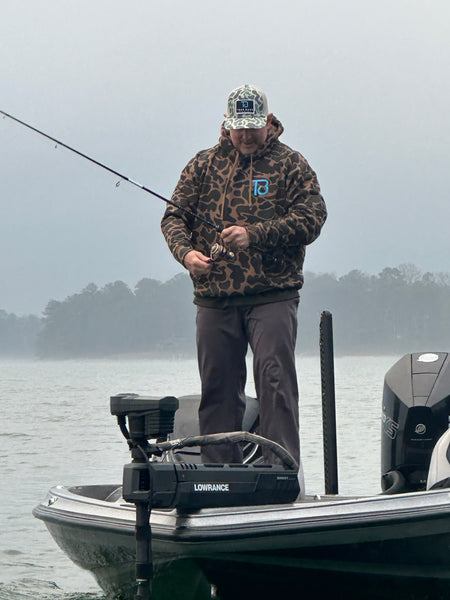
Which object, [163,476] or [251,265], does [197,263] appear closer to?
[251,265]

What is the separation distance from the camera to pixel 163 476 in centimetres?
313

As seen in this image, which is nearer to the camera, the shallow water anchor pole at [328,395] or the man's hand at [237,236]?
the man's hand at [237,236]

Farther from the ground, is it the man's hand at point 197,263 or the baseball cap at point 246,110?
the baseball cap at point 246,110

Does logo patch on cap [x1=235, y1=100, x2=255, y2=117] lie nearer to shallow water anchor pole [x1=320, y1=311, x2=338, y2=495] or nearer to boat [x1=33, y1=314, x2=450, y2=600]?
shallow water anchor pole [x1=320, y1=311, x2=338, y2=495]

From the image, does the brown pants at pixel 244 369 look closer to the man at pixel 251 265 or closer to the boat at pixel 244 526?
the man at pixel 251 265

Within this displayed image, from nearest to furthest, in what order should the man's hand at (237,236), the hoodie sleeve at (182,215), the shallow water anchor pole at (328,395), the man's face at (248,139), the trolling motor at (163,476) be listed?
the trolling motor at (163,476), the man's hand at (237,236), the man's face at (248,139), the hoodie sleeve at (182,215), the shallow water anchor pole at (328,395)

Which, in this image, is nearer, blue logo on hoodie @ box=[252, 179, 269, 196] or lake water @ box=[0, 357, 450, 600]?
blue logo on hoodie @ box=[252, 179, 269, 196]

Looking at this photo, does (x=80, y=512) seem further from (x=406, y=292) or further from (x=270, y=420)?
(x=406, y=292)

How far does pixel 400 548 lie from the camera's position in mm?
3182

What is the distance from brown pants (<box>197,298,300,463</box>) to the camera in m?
3.87

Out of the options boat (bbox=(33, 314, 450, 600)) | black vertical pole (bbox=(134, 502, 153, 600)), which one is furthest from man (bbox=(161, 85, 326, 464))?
black vertical pole (bbox=(134, 502, 153, 600))

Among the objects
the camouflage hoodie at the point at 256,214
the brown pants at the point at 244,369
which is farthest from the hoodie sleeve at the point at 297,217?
the brown pants at the point at 244,369

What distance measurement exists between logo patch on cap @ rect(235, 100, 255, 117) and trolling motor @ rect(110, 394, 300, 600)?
127 cm

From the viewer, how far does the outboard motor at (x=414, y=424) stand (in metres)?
4.02
